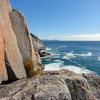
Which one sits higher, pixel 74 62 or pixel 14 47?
pixel 14 47

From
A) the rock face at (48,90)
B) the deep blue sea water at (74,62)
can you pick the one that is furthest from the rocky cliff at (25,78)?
the deep blue sea water at (74,62)

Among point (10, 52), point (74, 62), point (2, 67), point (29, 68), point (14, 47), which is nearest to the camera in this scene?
point (2, 67)

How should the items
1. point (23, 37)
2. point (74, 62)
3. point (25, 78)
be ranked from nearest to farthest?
point (25, 78), point (23, 37), point (74, 62)

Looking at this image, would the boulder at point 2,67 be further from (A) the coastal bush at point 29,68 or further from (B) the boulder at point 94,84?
(B) the boulder at point 94,84

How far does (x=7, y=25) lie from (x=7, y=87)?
3013 mm

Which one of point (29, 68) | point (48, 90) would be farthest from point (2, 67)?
point (48, 90)

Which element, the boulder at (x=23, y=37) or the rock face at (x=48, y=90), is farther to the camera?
the boulder at (x=23, y=37)

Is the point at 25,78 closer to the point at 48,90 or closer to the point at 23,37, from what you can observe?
the point at 23,37

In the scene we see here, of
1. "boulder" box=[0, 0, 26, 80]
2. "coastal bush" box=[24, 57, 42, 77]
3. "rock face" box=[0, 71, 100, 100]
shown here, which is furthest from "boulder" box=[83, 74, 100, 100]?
"boulder" box=[0, 0, 26, 80]

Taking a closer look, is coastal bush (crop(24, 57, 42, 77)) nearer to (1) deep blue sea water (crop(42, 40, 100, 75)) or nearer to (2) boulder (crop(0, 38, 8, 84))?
(2) boulder (crop(0, 38, 8, 84))

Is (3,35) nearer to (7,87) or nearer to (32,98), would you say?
(7,87)

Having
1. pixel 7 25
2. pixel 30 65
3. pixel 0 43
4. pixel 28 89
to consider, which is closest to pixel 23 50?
pixel 30 65

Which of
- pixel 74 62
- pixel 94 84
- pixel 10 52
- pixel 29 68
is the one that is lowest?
pixel 74 62

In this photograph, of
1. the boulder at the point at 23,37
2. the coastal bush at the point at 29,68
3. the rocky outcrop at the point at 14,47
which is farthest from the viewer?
the boulder at the point at 23,37
